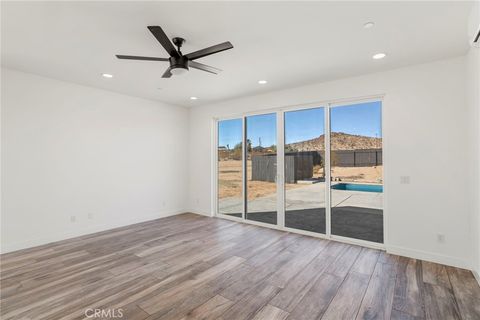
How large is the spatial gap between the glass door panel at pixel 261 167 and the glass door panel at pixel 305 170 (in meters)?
0.31

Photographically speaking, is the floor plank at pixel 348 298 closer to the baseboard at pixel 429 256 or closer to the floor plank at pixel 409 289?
the floor plank at pixel 409 289

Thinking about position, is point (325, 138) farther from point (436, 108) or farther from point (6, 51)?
point (6, 51)

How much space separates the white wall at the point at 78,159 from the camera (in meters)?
3.50

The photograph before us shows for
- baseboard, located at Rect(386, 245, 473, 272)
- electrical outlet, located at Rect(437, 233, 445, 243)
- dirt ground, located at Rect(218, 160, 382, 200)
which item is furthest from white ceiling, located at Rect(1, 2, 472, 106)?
baseboard, located at Rect(386, 245, 473, 272)

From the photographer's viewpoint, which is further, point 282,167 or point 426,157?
point 282,167

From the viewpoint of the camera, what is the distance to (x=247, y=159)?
523 cm

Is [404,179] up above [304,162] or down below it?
below

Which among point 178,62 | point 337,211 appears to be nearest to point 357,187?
point 337,211

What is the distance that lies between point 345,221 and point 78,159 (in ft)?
16.6

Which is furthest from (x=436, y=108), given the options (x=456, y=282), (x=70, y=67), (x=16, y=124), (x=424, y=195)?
(x=16, y=124)

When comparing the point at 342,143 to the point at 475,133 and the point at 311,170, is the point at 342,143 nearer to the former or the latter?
the point at 311,170

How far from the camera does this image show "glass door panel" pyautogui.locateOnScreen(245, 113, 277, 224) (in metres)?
4.79

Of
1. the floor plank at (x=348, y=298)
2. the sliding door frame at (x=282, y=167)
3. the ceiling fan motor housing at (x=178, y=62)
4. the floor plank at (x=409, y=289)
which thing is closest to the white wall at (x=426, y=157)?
the sliding door frame at (x=282, y=167)
